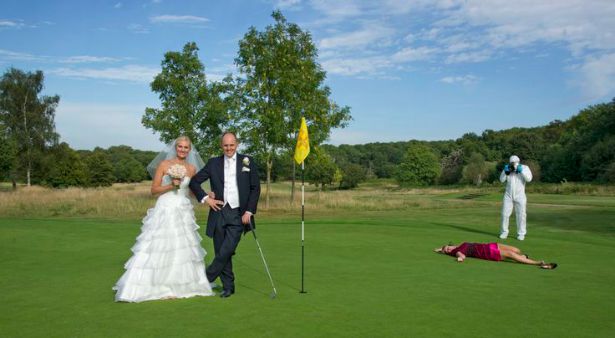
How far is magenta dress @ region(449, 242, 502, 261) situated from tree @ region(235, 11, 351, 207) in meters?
18.3

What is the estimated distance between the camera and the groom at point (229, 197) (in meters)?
7.18

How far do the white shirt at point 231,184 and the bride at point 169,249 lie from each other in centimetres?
64

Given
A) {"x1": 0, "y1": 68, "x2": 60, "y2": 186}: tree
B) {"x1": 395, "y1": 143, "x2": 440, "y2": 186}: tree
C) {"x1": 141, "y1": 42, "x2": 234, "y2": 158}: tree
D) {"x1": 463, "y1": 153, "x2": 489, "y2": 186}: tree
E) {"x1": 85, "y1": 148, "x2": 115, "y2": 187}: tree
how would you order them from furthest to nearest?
{"x1": 395, "y1": 143, "x2": 440, "y2": 186}: tree → {"x1": 463, "y1": 153, "x2": 489, "y2": 186}: tree → {"x1": 85, "y1": 148, "x2": 115, "y2": 187}: tree → {"x1": 0, "y1": 68, "x2": 60, "y2": 186}: tree → {"x1": 141, "y1": 42, "x2": 234, "y2": 158}: tree

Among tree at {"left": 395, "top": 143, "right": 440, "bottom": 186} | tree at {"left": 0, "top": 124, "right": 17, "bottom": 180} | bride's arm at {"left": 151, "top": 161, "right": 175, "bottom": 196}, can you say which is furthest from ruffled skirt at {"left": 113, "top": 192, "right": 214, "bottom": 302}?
tree at {"left": 395, "top": 143, "right": 440, "bottom": 186}

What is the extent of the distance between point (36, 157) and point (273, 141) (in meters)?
32.2

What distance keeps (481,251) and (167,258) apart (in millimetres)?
6108

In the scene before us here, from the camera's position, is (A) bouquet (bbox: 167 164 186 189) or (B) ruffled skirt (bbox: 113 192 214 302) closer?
(B) ruffled skirt (bbox: 113 192 214 302)

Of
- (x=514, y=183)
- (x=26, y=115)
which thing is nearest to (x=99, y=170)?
(x=26, y=115)

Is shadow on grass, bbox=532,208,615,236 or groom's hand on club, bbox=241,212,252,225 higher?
groom's hand on club, bbox=241,212,252,225

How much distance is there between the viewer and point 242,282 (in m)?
7.92

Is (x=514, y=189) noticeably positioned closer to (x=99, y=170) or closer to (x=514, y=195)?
(x=514, y=195)

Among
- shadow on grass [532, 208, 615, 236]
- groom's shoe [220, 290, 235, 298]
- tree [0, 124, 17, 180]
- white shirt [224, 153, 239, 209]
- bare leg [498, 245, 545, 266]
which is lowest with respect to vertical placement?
shadow on grass [532, 208, 615, 236]

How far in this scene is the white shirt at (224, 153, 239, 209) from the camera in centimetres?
723

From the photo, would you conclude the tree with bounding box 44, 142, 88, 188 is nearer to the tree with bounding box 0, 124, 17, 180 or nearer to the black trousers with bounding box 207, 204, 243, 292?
the tree with bounding box 0, 124, 17, 180
